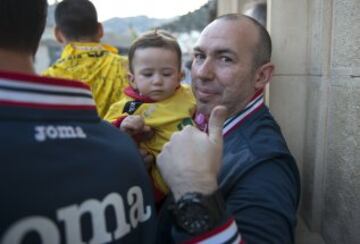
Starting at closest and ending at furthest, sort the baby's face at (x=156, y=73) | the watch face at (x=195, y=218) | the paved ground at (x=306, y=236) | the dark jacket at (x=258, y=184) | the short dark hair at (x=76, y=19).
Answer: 1. the watch face at (x=195, y=218)
2. the dark jacket at (x=258, y=184)
3. the baby's face at (x=156, y=73)
4. the paved ground at (x=306, y=236)
5. the short dark hair at (x=76, y=19)

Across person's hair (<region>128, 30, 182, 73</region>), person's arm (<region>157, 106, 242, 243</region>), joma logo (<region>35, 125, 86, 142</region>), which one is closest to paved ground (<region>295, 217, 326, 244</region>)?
person's hair (<region>128, 30, 182, 73</region>)

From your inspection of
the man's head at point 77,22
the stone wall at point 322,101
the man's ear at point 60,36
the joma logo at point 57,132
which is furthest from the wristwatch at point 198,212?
the man's ear at point 60,36

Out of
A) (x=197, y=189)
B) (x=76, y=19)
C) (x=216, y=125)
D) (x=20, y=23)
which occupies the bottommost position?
(x=197, y=189)

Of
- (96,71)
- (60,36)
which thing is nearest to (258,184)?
(96,71)

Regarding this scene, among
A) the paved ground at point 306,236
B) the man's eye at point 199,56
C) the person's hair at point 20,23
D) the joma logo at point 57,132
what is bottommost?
the paved ground at point 306,236

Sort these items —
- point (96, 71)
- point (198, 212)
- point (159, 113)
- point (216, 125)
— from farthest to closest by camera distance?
point (96, 71) < point (159, 113) < point (216, 125) < point (198, 212)

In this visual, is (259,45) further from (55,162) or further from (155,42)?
(55,162)

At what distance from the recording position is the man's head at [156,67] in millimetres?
2326

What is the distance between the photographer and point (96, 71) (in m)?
3.08

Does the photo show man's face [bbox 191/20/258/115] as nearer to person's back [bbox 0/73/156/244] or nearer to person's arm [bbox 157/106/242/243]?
person's arm [bbox 157/106/242/243]

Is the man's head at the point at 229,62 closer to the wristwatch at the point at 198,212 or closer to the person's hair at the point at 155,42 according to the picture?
the person's hair at the point at 155,42

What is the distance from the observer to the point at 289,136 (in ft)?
10.8

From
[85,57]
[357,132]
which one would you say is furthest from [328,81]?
[85,57]

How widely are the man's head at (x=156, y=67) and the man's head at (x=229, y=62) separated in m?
0.40
